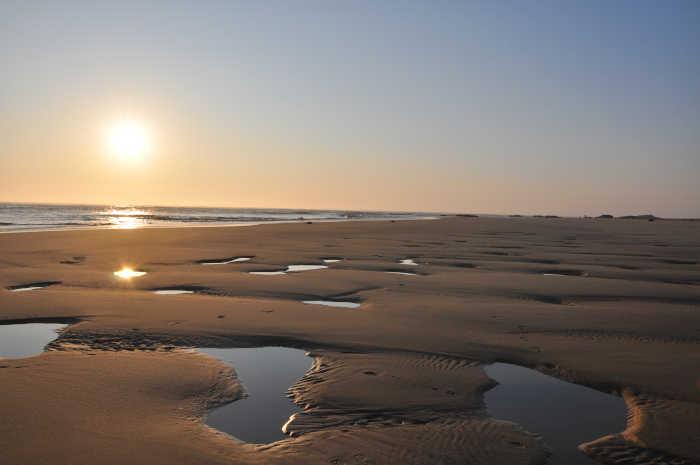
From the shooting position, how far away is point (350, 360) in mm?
7070

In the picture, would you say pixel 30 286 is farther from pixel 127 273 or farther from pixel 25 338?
pixel 25 338

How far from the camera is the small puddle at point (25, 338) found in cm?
740

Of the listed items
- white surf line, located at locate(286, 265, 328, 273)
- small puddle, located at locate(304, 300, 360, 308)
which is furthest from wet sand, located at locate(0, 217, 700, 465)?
white surf line, located at locate(286, 265, 328, 273)

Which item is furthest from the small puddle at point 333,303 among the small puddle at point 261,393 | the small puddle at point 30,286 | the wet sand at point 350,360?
the small puddle at point 30,286

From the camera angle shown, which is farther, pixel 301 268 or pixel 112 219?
pixel 112 219

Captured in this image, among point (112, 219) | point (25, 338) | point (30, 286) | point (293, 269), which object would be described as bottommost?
point (25, 338)

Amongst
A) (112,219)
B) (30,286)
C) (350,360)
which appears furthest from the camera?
(112,219)

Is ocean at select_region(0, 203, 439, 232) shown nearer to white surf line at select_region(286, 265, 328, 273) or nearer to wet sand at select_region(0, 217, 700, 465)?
white surf line at select_region(286, 265, 328, 273)

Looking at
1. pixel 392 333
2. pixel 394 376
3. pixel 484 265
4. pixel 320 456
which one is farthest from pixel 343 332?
pixel 484 265

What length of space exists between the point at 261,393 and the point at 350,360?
1483 millimetres

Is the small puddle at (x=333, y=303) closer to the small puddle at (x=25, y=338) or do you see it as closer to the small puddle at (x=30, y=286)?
the small puddle at (x=25, y=338)

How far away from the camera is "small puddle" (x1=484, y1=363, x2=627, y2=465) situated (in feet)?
15.7

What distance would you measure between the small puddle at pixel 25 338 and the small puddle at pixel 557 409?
614 cm

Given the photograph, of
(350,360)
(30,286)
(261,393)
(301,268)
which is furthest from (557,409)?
(301,268)
